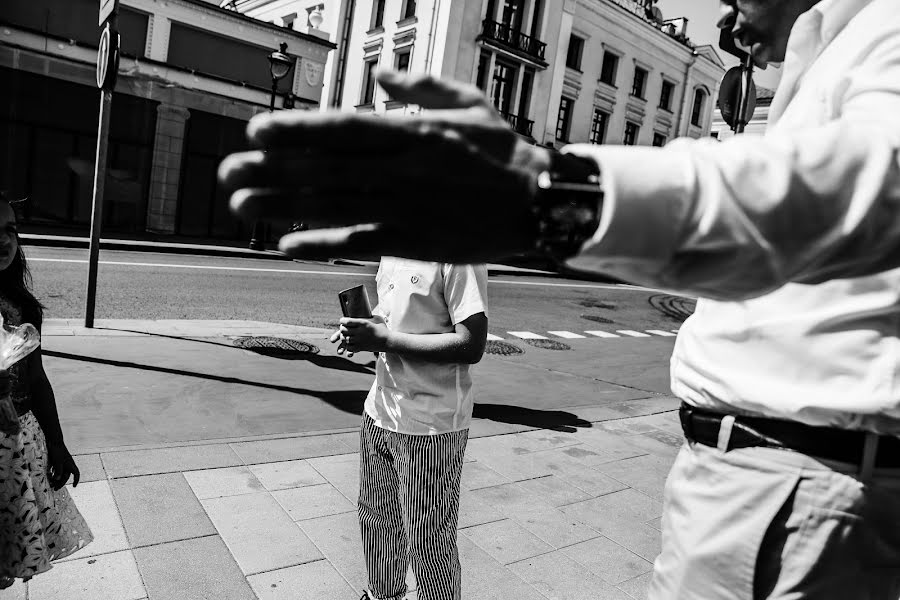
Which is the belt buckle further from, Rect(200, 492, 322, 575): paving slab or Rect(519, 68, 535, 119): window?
Rect(519, 68, 535, 119): window

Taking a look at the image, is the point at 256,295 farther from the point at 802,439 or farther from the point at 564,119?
the point at 564,119

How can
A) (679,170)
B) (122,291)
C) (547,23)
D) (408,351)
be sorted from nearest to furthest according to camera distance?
(679,170) < (408,351) < (122,291) < (547,23)

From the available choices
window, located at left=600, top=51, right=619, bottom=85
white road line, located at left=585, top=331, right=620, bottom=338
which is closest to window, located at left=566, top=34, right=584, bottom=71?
window, located at left=600, top=51, right=619, bottom=85

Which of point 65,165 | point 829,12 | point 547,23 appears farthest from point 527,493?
point 547,23

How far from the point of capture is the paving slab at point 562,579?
10.4 feet

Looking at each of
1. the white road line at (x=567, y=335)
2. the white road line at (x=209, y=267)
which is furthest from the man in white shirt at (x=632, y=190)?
the white road line at (x=209, y=267)

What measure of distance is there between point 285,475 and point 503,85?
25.5 m

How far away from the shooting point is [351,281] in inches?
571

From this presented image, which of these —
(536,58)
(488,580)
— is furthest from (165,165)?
(488,580)

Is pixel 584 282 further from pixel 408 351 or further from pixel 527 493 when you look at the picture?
pixel 408 351

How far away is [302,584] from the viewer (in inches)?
119

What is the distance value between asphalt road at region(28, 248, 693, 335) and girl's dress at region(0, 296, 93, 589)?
6.29m

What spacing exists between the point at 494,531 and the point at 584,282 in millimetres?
18287

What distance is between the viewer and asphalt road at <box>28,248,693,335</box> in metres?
9.68
